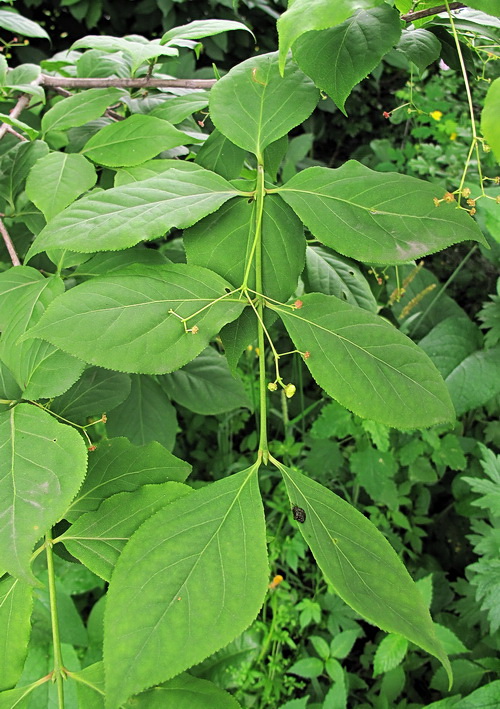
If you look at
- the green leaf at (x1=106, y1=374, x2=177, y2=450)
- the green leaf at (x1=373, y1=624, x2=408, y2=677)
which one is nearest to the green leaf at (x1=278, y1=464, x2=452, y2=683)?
the green leaf at (x1=106, y1=374, x2=177, y2=450)

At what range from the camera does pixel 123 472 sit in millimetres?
505

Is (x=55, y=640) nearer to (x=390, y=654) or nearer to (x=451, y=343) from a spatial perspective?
(x=390, y=654)

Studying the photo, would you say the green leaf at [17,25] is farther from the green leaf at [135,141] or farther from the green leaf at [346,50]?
the green leaf at [346,50]

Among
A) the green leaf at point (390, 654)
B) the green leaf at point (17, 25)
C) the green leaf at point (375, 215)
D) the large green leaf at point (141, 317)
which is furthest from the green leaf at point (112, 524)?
the green leaf at point (390, 654)

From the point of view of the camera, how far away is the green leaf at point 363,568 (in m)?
0.37

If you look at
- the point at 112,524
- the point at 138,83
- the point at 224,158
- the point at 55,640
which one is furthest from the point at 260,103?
the point at 55,640

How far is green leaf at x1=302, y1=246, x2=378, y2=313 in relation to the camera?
25.7 inches

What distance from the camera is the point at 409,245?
0.46m

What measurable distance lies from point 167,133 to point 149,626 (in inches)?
18.4

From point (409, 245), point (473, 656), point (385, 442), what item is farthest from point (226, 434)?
point (409, 245)

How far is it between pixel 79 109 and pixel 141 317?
0.36 metres

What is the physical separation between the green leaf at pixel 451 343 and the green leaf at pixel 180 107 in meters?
1.12

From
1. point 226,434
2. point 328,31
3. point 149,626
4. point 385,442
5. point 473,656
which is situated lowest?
point 473,656

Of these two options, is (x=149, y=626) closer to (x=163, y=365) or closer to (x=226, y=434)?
(x=163, y=365)
